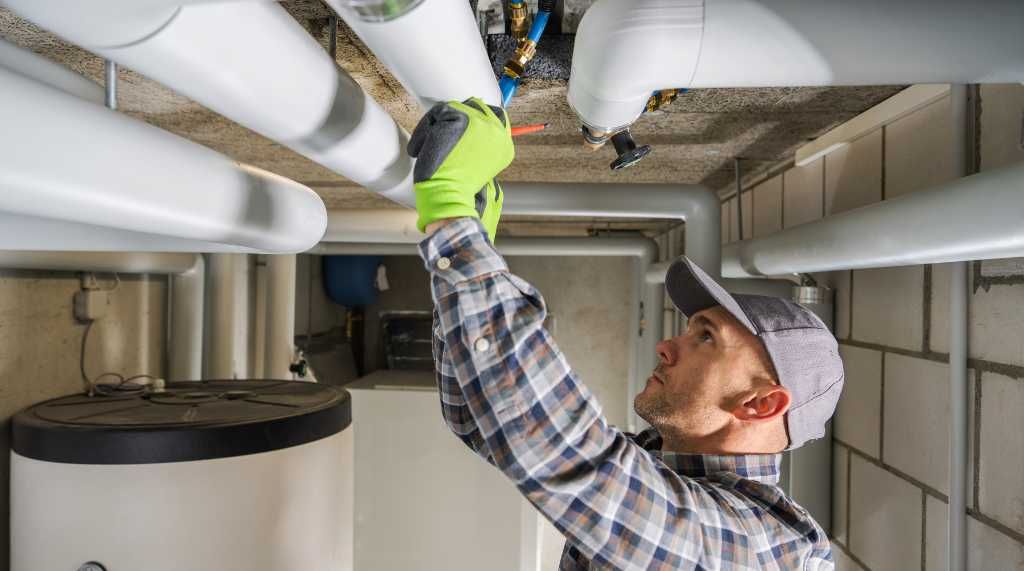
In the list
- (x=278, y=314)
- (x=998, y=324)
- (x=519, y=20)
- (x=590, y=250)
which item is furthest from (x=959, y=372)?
(x=278, y=314)

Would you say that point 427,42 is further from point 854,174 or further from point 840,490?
point 840,490

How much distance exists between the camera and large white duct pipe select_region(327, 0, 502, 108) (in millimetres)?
476

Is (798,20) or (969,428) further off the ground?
(798,20)

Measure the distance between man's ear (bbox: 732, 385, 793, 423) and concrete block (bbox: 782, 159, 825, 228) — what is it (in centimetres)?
88

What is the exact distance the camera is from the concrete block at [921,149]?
1.09 meters

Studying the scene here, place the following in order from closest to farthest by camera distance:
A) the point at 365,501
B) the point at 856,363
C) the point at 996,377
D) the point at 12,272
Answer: the point at 996,377 → the point at 856,363 → the point at 12,272 → the point at 365,501

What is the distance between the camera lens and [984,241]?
69 centimetres

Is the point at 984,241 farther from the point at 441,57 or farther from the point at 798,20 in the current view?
the point at 441,57

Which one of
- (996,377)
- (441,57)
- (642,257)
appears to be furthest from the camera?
(642,257)

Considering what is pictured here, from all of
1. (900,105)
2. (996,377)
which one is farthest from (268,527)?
(900,105)

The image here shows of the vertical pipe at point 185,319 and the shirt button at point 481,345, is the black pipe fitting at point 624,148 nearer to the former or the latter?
the shirt button at point 481,345

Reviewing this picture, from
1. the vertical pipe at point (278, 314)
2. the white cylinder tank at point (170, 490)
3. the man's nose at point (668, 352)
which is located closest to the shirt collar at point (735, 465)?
the man's nose at point (668, 352)

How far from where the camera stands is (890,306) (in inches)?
51.1

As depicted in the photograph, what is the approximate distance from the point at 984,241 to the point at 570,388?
1.68 feet
